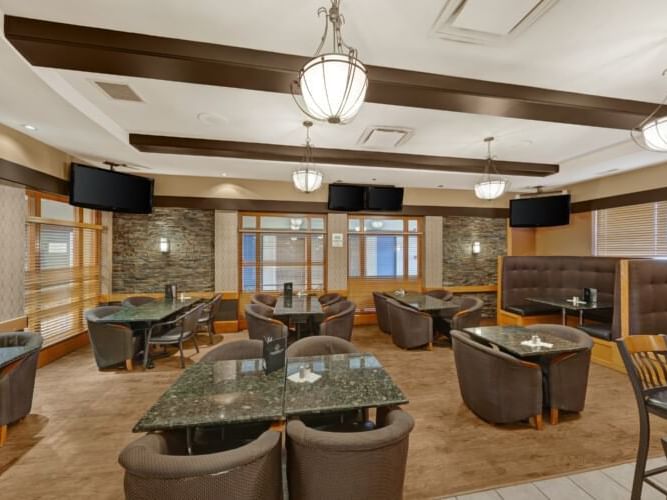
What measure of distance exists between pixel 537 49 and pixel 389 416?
2652 millimetres

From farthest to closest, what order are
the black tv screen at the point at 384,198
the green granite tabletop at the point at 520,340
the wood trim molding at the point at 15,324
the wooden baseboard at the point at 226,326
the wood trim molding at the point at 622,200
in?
the black tv screen at the point at 384,198, the wooden baseboard at the point at 226,326, the wood trim molding at the point at 622,200, the wood trim molding at the point at 15,324, the green granite tabletop at the point at 520,340

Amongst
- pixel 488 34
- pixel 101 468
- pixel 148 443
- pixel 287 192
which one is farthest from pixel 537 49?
pixel 287 192

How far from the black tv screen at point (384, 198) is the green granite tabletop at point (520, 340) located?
3662 mm

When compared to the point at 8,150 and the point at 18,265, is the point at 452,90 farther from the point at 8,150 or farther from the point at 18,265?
the point at 18,265

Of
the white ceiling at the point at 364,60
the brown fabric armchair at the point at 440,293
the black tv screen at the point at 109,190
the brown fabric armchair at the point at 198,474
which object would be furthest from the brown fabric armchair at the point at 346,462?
the brown fabric armchair at the point at 440,293

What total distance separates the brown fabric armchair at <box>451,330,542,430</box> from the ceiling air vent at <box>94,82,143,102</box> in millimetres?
3840

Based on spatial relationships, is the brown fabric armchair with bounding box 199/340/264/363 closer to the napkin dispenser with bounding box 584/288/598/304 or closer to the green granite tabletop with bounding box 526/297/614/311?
the green granite tabletop with bounding box 526/297/614/311

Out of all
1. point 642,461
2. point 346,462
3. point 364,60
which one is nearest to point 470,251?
point 642,461

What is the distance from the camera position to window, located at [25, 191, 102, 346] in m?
4.23

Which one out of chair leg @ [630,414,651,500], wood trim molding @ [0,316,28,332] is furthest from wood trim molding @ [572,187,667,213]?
wood trim molding @ [0,316,28,332]

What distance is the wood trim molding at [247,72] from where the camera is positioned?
2.02 m

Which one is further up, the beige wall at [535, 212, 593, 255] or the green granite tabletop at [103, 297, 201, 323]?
the beige wall at [535, 212, 593, 255]

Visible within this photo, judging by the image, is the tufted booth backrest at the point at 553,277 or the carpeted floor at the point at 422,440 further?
the tufted booth backrest at the point at 553,277

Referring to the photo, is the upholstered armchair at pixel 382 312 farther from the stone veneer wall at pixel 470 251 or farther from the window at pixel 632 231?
the window at pixel 632 231
